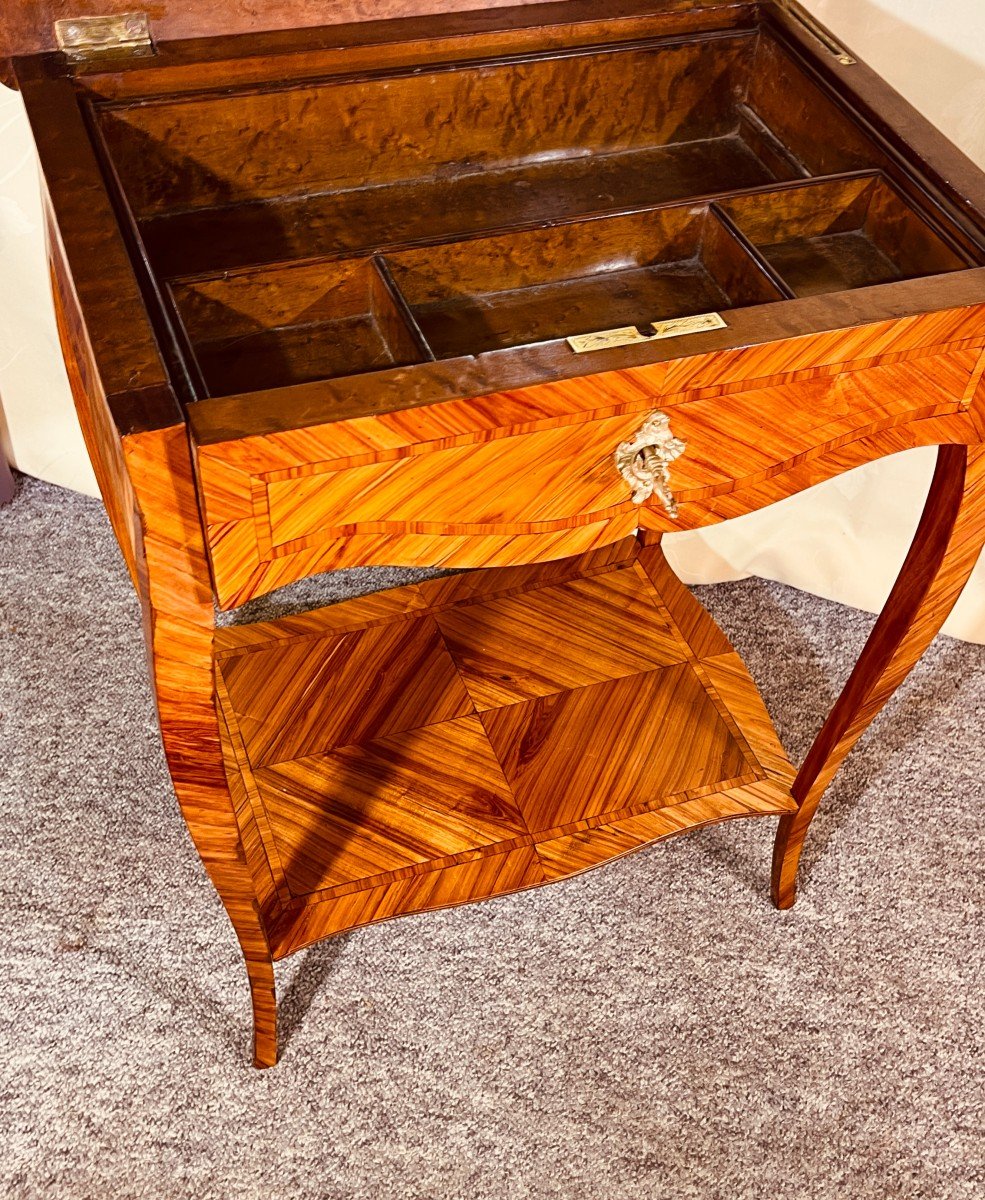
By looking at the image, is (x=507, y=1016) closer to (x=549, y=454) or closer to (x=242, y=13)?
(x=549, y=454)

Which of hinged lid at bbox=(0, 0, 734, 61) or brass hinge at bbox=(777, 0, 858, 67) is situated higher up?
brass hinge at bbox=(777, 0, 858, 67)

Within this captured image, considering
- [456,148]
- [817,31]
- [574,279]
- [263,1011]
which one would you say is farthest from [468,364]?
[263,1011]

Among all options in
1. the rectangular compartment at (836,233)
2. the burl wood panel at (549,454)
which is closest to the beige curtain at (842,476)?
the rectangular compartment at (836,233)

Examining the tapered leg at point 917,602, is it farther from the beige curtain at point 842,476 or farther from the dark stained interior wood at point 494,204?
the beige curtain at point 842,476

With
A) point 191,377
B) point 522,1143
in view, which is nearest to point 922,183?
point 191,377

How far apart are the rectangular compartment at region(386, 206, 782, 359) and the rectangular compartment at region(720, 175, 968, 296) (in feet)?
0.11

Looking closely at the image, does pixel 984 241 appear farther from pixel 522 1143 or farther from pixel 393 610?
pixel 522 1143

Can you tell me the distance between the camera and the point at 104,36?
907mm

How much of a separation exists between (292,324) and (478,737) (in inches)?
18.8

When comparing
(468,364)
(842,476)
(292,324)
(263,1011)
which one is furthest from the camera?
(842,476)

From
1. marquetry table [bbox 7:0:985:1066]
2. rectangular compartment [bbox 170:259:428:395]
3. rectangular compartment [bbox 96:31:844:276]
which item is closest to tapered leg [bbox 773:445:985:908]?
marquetry table [bbox 7:0:985:1066]

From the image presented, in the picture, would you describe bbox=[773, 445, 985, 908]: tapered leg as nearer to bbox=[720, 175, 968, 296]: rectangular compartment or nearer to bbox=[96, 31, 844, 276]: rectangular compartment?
bbox=[720, 175, 968, 296]: rectangular compartment

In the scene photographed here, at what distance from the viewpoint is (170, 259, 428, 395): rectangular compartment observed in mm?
815

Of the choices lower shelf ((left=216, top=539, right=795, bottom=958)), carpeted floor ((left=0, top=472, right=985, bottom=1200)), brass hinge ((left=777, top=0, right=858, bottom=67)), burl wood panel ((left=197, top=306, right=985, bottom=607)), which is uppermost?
brass hinge ((left=777, top=0, right=858, bottom=67))
